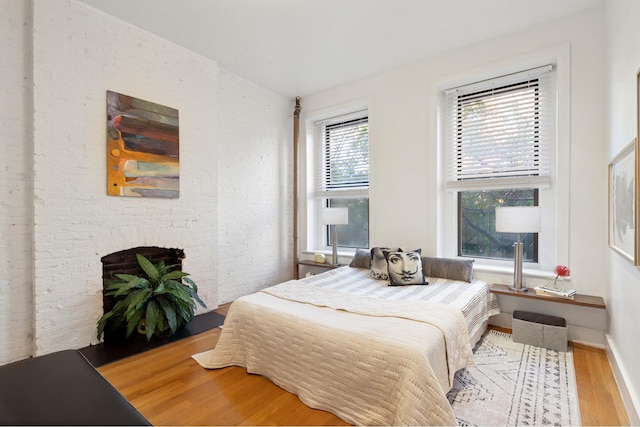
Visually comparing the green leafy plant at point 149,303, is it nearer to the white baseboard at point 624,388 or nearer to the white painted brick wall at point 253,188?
the white painted brick wall at point 253,188

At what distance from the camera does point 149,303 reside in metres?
2.63

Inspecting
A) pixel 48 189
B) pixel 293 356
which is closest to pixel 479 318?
pixel 293 356

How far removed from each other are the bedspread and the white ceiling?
2417 millimetres

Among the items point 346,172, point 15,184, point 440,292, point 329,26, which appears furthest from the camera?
point 346,172

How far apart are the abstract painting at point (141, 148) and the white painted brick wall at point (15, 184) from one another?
1.77 ft

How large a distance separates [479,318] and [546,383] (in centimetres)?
61

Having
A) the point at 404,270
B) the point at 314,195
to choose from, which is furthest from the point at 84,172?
the point at 404,270

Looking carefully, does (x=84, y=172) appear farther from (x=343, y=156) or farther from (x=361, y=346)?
(x=343, y=156)

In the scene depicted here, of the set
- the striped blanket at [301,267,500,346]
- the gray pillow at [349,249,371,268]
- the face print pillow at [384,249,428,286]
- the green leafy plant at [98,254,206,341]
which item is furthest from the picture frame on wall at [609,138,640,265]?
the green leafy plant at [98,254,206,341]

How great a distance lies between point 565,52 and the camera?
260 centimetres

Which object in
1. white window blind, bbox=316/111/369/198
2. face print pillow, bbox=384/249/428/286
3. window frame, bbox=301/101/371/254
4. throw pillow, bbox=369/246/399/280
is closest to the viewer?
face print pillow, bbox=384/249/428/286

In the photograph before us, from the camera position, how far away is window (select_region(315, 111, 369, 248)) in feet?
13.4

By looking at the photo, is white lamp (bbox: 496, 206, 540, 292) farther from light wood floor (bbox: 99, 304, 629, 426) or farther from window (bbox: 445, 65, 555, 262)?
light wood floor (bbox: 99, 304, 629, 426)

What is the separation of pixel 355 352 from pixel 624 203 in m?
1.83
